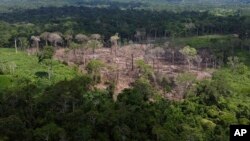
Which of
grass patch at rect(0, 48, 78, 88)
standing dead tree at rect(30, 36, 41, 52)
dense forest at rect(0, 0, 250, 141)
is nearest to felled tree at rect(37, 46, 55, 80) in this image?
dense forest at rect(0, 0, 250, 141)

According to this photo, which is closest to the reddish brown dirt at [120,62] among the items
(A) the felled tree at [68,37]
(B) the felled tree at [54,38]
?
(B) the felled tree at [54,38]

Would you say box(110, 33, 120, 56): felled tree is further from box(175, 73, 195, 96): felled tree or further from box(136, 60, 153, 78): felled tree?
box(175, 73, 195, 96): felled tree

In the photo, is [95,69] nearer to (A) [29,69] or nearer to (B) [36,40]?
(A) [29,69]

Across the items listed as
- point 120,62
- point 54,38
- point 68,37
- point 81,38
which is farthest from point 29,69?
point 68,37

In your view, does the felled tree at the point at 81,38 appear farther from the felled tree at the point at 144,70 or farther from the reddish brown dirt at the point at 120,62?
the felled tree at the point at 144,70

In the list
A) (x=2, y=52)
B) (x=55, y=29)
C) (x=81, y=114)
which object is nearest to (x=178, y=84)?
(x=81, y=114)

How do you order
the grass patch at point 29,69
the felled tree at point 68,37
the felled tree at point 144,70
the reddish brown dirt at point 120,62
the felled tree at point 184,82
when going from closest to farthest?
the felled tree at point 184,82 → the grass patch at point 29,69 → the felled tree at point 144,70 → the reddish brown dirt at point 120,62 → the felled tree at point 68,37

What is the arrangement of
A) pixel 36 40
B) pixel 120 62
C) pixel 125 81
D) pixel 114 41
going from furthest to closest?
pixel 114 41
pixel 36 40
pixel 120 62
pixel 125 81

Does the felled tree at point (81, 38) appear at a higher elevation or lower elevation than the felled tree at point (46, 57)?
higher
